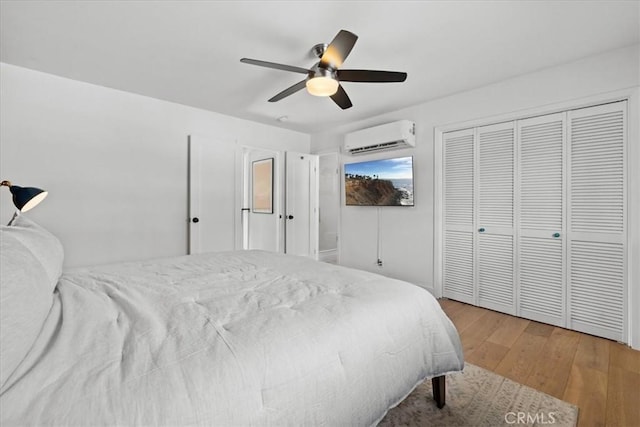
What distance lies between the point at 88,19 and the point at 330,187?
4.50 meters

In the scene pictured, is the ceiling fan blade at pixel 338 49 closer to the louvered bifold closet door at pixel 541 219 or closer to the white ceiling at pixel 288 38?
the white ceiling at pixel 288 38

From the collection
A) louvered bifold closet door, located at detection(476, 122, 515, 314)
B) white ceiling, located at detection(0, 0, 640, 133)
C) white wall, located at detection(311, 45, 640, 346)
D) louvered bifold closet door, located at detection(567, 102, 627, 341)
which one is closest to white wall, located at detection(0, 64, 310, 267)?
white ceiling, located at detection(0, 0, 640, 133)

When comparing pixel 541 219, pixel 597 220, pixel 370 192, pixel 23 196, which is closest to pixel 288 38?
pixel 23 196

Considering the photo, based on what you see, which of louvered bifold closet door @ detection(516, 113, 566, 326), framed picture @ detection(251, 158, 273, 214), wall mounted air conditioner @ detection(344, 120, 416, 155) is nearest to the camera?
louvered bifold closet door @ detection(516, 113, 566, 326)

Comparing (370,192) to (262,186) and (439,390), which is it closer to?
(262,186)

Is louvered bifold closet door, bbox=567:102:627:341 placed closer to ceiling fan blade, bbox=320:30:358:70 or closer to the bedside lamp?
ceiling fan blade, bbox=320:30:358:70

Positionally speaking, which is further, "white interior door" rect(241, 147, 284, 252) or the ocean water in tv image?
"white interior door" rect(241, 147, 284, 252)

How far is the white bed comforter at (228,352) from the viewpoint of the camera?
2.20 feet

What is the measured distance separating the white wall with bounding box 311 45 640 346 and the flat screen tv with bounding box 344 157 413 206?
118 millimetres

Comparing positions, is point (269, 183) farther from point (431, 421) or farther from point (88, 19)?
point (431, 421)

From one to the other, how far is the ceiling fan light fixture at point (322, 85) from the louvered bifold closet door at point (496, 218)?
206 centimetres

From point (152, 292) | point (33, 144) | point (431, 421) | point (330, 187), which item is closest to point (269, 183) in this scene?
point (330, 187)

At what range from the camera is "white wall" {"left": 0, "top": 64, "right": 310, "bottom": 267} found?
109 inches

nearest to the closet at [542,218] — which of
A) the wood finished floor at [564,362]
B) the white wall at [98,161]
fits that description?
the wood finished floor at [564,362]
